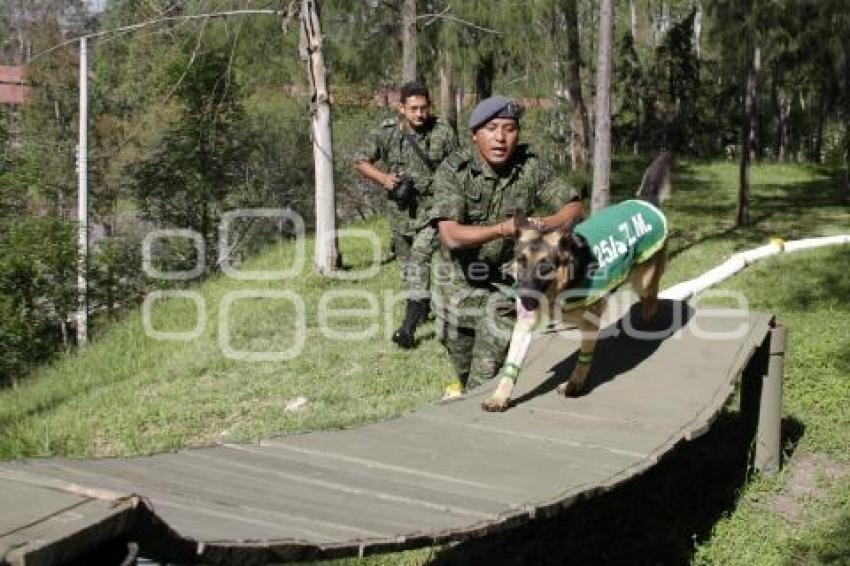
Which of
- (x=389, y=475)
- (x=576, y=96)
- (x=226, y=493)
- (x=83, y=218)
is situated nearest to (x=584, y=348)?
(x=389, y=475)

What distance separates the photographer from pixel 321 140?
456 inches

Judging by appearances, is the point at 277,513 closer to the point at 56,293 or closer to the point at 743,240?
the point at 743,240

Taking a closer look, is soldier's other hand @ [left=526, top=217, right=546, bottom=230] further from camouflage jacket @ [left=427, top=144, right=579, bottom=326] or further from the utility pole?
the utility pole

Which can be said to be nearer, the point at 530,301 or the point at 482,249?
the point at 530,301

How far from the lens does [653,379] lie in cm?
528

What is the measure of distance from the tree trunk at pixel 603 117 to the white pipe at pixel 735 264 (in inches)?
43.9

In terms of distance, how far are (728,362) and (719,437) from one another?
1.36m

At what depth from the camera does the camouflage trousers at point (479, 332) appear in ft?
16.5

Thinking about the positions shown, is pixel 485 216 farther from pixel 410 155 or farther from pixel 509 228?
pixel 410 155

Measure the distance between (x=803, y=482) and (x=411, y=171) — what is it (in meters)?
3.60

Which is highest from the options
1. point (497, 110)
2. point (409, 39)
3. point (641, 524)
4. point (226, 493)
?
point (409, 39)

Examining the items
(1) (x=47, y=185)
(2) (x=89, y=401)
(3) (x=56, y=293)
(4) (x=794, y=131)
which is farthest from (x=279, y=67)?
(4) (x=794, y=131)

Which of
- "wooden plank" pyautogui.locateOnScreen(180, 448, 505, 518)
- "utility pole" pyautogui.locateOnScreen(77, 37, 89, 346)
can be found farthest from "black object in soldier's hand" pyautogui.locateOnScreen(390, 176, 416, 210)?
"utility pole" pyautogui.locateOnScreen(77, 37, 89, 346)

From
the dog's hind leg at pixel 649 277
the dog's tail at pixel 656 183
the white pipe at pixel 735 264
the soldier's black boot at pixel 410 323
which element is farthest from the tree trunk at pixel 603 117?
the dog's hind leg at pixel 649 277
